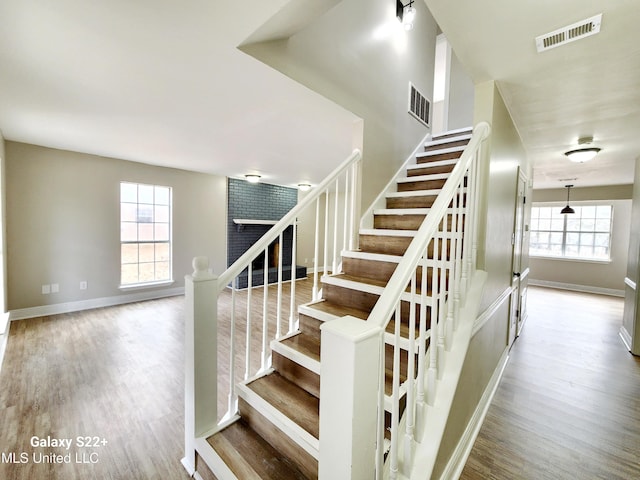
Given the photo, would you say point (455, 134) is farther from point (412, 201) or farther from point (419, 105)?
point (412, 201)

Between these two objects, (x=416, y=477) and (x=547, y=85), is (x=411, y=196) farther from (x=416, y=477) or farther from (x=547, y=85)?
(x=416, y=477)

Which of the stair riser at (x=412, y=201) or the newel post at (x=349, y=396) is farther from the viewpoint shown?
the stair riser at (x=412, y=201)

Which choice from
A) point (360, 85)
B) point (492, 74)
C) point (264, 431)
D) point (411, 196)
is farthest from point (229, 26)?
point (264, 431)

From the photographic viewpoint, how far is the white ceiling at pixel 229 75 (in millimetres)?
1348

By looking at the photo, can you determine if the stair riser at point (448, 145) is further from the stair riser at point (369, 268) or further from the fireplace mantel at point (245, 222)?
the fireplace mantel at point (245, 222)

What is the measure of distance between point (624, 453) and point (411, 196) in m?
2.28

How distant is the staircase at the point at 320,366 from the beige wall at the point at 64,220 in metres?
3.95

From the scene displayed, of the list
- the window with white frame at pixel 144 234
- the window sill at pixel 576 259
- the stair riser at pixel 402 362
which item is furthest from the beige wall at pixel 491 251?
A: the window sill at pixel 576 259

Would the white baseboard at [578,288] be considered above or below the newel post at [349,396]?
below

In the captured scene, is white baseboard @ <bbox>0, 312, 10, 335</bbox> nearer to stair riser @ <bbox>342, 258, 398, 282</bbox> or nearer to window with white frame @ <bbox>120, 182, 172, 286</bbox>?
window with white frame @ <bbox>120, 182, 172, 286</bbox>

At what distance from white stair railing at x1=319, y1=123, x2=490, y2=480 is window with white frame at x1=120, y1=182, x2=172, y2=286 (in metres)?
4.72

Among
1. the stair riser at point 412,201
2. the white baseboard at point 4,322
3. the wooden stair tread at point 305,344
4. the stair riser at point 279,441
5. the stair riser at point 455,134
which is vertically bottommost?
the white baseboard at point 4,322

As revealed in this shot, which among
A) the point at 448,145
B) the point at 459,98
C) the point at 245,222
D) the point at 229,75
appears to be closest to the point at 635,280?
the point at 448,145

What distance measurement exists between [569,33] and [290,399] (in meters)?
2.40
